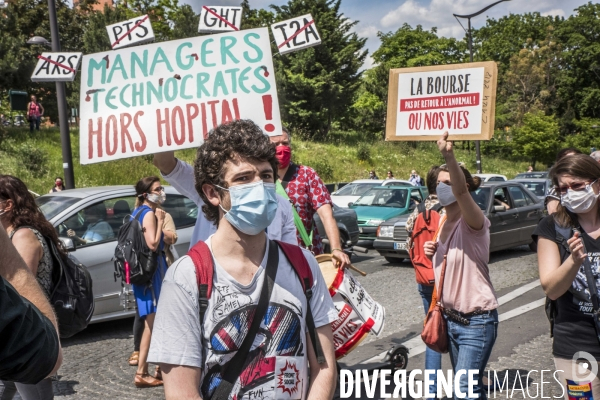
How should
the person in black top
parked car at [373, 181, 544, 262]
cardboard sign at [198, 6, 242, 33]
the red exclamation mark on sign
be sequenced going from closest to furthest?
1. the person in black top
2. the red exclamation mark on sign
3. cardboard sign at [198, 6, 242, 33]
4. parked car at [373, 181, 544, 262]

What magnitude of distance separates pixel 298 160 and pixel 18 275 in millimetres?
36087

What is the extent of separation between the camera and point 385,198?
54.7 ft

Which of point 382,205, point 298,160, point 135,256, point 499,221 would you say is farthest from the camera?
point 298,160

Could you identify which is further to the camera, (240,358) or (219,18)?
(219,18)

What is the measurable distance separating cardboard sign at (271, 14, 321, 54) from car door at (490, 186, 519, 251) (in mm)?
8841

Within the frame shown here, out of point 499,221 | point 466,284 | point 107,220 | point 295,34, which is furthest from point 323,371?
point 499,221

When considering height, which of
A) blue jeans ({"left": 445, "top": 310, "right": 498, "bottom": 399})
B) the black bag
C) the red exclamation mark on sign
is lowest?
blue jeans ({"left": 445, "top": 310, "right": 498, "bottom": 399})

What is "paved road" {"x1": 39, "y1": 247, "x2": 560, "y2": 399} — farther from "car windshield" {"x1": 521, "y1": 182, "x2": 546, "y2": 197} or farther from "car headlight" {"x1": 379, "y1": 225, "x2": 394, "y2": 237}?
"car windshield" {"x1": 521, "y1": 182, "x2": 546, "y2": 197}

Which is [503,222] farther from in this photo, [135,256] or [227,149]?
[227,149]

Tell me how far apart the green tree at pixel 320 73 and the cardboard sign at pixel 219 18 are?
38.0m

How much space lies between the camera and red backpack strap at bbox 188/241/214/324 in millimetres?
2199

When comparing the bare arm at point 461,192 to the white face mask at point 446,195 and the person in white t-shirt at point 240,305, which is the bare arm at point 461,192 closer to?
the white face mask at point 446,195

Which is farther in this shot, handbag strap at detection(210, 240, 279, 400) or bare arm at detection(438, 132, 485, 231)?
bare arm at detection(438, 132, 485, 231)

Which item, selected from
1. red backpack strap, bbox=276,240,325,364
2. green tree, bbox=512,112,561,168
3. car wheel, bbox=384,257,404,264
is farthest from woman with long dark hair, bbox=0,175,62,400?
green tree, bbox=512,112,561,168
